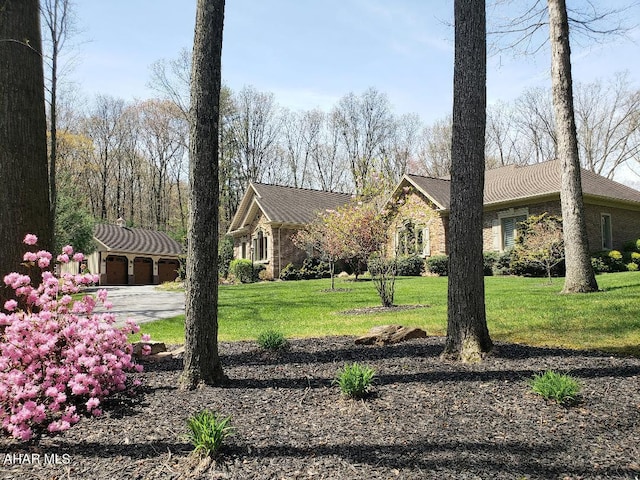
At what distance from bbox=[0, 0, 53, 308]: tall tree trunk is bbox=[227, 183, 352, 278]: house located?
61.5 ft

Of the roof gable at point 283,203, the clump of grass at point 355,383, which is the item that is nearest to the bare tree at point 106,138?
the roof gable at point 283,203

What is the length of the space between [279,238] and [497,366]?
20044mm

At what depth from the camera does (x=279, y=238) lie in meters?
23.6

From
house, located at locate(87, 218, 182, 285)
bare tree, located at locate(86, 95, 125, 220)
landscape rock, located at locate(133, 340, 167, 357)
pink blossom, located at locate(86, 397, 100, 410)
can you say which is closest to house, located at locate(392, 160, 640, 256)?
landscape rock, located at locate(133, 340, 167, 357)

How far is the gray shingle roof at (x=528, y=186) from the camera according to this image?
1782cm

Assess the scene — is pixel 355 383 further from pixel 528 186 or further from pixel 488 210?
pixel 488 210

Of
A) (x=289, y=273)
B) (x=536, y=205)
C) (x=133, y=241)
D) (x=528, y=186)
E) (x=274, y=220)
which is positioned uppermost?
(x=528, y=186)

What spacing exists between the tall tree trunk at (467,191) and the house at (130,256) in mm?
28382

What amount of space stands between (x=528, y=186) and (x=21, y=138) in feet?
60.4

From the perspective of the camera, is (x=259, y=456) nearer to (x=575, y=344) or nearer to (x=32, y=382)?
(x=32, y=382)

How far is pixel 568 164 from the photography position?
9984mm

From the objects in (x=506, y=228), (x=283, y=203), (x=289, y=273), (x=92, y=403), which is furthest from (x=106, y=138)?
(x=92, y=403)

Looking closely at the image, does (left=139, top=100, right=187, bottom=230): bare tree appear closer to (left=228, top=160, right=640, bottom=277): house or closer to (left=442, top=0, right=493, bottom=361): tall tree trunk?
(left=228, top=160, right=640, bottom=277): house

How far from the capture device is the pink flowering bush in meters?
3.08
